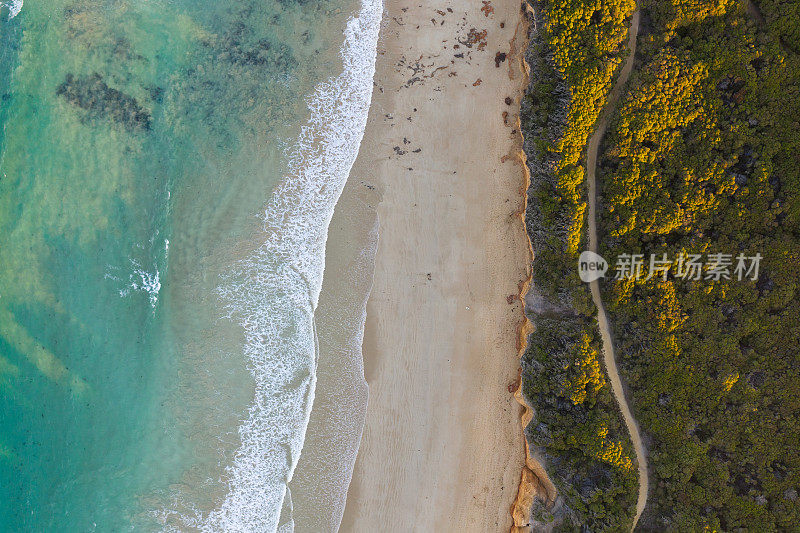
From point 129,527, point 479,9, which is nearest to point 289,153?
point 479,9

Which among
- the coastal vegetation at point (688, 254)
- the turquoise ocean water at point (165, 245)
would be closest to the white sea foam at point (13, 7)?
the turquoise ocean water at point (165, 245)

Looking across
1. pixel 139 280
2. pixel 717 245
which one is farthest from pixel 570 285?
pixel 139 280

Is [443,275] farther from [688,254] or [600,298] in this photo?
[688,254]

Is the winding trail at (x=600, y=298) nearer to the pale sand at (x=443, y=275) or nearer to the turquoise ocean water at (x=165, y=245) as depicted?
the pale sand at (x=443, y=275)

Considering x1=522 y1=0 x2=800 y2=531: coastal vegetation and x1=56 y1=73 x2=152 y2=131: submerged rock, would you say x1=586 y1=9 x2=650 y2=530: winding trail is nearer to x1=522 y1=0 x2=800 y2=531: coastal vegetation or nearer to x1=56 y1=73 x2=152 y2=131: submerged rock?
x1=522 y1=0 x2=800 y2=531: coastal vegetation

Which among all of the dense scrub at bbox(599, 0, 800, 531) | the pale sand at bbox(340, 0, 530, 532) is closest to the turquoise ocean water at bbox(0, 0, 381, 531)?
the pale sand at bbox(340, 0, 530, 532)

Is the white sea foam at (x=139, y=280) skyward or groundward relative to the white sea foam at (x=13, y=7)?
groundward

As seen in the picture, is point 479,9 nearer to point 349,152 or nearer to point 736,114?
point 349,152
